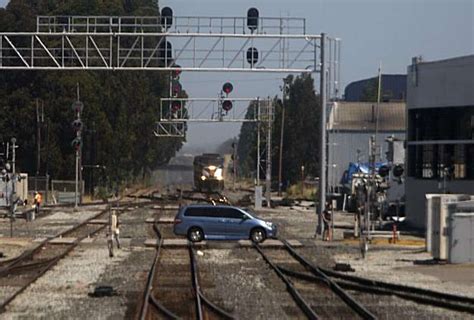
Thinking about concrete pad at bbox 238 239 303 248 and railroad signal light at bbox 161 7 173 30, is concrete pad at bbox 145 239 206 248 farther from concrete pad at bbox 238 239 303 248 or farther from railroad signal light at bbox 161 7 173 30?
railroad signal light at bbox 161 7 173 30

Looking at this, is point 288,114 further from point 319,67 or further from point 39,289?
point 39,289

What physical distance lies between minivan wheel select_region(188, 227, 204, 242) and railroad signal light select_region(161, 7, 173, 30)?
9.28m

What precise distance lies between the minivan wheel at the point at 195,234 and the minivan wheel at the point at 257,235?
6.50 feet

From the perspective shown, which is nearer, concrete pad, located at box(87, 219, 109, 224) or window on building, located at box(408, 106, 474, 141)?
window on building, located at box(408, 106, 474, 141)

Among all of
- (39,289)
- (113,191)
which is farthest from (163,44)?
(113,191)

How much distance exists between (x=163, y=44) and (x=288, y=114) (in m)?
69.9

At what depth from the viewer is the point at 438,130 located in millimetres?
52531

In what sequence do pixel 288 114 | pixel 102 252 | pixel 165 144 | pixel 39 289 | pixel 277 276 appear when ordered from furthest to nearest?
pixel 165 144, pixel 288 114, pixel 102 252, pixel 277 276, pixel 39 289

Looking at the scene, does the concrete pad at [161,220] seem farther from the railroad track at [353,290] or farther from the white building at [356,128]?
the white building at [356,128]

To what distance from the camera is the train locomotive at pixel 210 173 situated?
102 meters

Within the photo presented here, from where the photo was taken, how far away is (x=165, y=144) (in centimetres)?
14588

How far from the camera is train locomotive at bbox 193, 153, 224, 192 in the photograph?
334 feet

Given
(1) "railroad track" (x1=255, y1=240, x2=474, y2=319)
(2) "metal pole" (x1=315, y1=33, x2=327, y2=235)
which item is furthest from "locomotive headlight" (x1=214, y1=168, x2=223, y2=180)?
(1) "railroad track" (x1=255, y1=240, x2=474, y2=319)

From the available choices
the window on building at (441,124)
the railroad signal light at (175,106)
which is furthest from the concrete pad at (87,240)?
the railroad signal light at (175,106)
